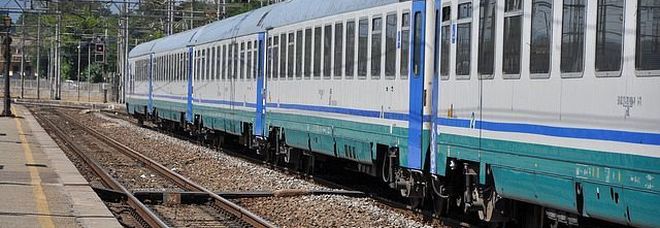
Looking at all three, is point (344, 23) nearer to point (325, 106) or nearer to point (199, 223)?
point (325, 106)

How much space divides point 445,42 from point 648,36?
191 inches

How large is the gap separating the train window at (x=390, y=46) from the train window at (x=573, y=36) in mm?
5498

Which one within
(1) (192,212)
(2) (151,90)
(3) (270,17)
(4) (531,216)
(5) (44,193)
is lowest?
(1) (192,212)

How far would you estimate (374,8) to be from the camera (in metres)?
16.4

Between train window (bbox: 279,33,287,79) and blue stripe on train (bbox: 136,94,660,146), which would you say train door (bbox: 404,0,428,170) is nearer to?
blue stripe on train (bbox: 136,94,660,146)

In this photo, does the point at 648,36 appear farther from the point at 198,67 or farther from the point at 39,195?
the point at 198,67

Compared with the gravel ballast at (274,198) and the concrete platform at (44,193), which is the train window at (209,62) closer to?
the gravel ballast at (274,198)

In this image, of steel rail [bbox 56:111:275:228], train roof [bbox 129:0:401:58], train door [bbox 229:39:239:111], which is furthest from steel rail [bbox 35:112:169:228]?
train roof [bbox 129:0:401:58]

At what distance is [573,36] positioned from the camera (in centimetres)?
987

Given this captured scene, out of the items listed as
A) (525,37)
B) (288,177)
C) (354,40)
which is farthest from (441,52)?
(288,177)

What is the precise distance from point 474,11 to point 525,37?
5.32ft

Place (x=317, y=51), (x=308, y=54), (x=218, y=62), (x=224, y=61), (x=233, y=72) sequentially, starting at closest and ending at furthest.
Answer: (x=317, y=51) → (x=308, y=54) → (x=233, y=72) → (x=224, y=61) → (x=218, y=62)

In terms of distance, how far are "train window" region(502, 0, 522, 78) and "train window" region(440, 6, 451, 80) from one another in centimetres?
184

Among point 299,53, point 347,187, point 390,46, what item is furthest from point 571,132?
point 299,53
